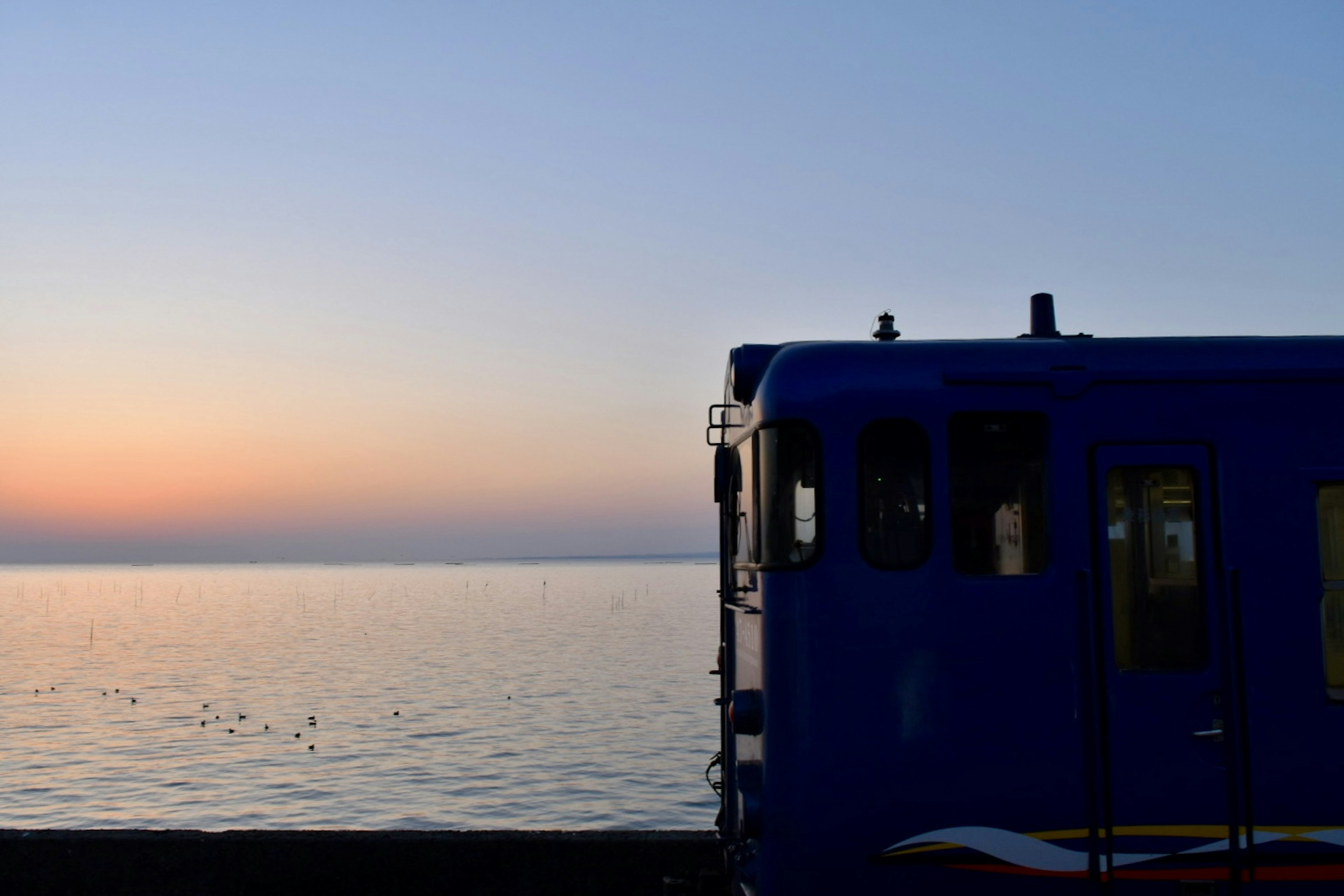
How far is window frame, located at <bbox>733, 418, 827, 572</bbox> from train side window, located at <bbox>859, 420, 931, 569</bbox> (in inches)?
8.2

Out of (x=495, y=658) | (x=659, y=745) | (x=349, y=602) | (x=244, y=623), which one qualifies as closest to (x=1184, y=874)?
(x=659, y=745)

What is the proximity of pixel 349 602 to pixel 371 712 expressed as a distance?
93.9 m

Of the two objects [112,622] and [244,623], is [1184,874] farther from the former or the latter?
[112,622]

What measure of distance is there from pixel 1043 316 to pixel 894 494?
6.88 feet

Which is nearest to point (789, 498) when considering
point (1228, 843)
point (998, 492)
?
point (998, 492)

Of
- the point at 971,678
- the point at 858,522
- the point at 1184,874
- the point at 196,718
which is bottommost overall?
the point at 196,718

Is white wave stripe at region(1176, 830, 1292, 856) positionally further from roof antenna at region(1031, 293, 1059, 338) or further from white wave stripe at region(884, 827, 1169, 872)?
roof antenna at region(1031, 293, 1059, 338)

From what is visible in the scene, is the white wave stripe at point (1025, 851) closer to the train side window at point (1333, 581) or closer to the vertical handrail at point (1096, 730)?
the vertical handrail at point (1096, 730)

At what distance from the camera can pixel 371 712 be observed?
122 feet

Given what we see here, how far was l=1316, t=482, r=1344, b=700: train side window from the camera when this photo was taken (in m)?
5.88

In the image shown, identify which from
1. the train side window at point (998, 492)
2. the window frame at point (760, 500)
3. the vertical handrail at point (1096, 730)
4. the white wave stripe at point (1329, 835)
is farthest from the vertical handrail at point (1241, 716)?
the window frame at point (760, 500)

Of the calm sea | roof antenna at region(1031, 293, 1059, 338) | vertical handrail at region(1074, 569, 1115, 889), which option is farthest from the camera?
the calm sea

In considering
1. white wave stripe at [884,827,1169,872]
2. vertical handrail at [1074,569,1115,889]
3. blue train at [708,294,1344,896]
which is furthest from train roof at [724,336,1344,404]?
white wave stripe at [884,827,1169,872]

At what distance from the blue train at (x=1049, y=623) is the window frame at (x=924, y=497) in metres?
0.01
